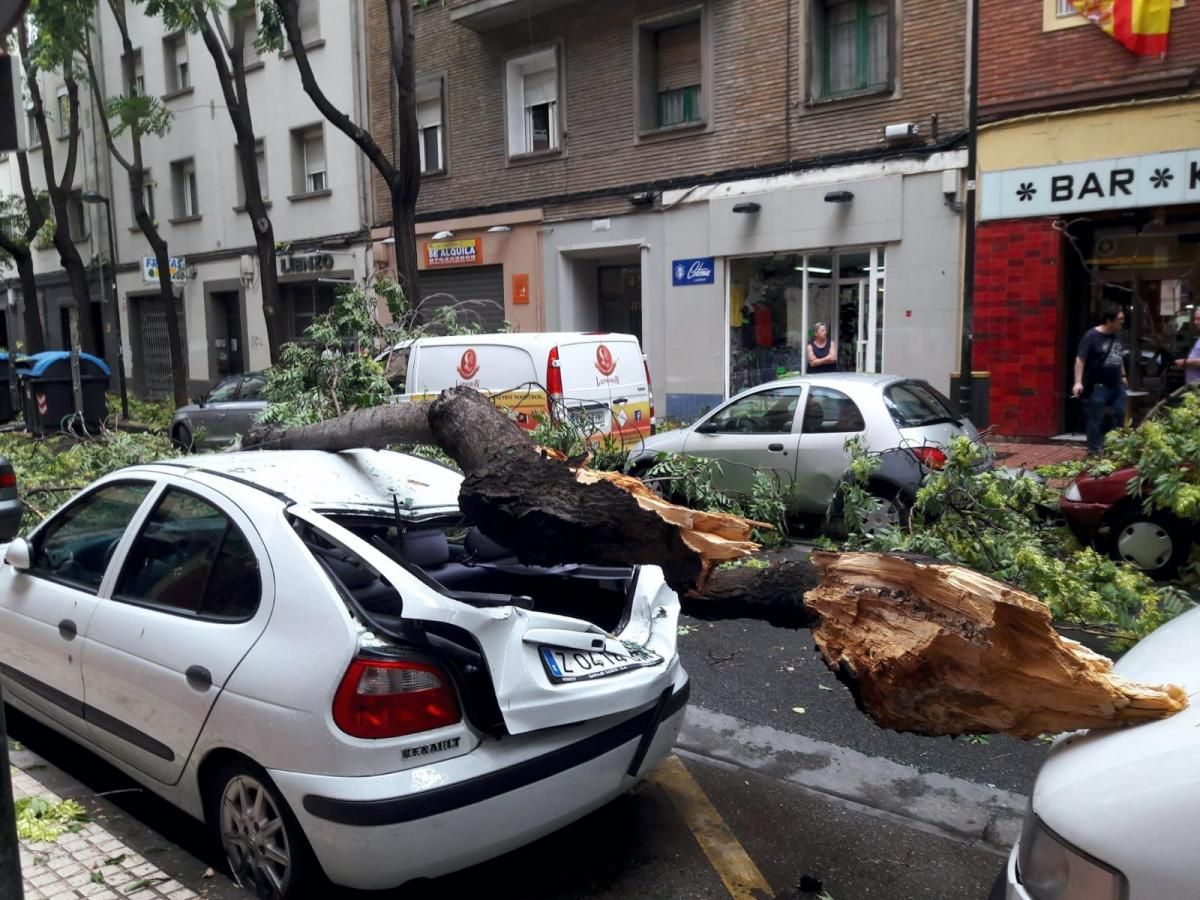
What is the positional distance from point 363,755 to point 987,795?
8.87ft

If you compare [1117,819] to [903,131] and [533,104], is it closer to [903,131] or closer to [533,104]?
[903,131]

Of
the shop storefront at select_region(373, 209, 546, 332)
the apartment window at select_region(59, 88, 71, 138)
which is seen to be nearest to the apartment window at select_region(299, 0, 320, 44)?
the shop storefront at select_region(373, 209, 546, 332)

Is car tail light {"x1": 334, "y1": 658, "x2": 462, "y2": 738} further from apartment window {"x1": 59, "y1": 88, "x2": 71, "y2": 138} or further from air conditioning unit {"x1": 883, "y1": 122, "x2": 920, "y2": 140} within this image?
apartment window {"x1": 59, "y1": 88, "x2": 71, "y2": 138}

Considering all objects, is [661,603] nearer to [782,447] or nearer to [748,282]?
[782,447]

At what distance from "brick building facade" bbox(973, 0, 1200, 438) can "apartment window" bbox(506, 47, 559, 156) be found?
7849 mm

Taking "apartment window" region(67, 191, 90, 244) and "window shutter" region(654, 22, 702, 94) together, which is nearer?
"window shutter" region(654, 22, 702, 94)

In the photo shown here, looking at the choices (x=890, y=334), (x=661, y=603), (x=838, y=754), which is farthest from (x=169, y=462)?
(x=890, y=334)

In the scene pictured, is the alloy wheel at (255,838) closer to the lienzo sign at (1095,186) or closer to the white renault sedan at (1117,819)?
Answer: the white renault sedan at (1117,819)

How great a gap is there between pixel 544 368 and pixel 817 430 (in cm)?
280

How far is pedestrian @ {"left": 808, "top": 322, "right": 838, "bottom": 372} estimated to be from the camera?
14398mm

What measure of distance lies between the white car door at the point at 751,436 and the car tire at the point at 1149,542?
104 inches

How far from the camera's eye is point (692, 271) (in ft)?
55.7

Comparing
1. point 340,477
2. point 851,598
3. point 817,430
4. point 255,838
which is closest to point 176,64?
point 817,430

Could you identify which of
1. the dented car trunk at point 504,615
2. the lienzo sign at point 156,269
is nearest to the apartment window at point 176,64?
the lienzo sign at point 156,269
